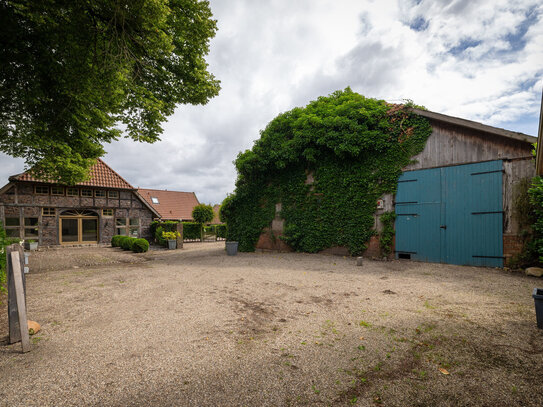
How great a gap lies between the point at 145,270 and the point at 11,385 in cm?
616

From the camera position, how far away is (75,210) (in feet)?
57.7

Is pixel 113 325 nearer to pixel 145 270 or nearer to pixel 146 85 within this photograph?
pixel 145 270

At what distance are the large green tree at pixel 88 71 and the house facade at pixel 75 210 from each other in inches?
417

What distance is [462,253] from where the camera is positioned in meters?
8.03

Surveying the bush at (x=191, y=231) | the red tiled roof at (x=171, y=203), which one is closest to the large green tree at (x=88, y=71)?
the bush at (x=191, y=231)

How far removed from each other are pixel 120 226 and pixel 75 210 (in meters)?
3.03

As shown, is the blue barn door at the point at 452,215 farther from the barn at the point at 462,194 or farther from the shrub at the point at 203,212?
the shrub at the point at 203,212

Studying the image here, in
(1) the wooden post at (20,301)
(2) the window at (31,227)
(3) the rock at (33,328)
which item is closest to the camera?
(1) the wooden post at (20,301)

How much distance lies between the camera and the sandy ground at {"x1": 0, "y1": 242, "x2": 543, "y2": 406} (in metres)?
2.20

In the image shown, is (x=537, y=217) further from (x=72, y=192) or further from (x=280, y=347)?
(x=72, y=192)

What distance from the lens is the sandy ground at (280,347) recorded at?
2.20 meters

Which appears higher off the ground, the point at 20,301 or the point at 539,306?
the point at 20,301

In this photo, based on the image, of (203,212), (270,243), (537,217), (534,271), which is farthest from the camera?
(203,212)

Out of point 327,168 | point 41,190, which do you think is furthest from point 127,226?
point 327,168
